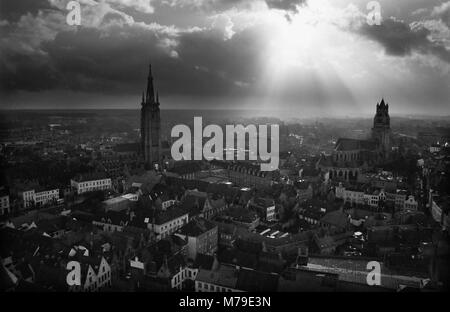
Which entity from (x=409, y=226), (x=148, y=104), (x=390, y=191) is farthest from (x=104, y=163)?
(x=409, y=226)

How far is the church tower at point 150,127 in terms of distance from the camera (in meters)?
39.2

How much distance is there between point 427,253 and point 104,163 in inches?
1160

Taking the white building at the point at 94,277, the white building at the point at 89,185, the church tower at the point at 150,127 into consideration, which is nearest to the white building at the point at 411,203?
the white building at the point at 94,277

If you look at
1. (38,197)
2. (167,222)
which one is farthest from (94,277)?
(38,197)

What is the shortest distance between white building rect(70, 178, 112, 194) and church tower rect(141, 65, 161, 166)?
9.65 meters

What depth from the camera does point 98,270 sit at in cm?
1391

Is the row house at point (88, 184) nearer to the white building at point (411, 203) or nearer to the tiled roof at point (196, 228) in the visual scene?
the tiled roof at point (196, 228)

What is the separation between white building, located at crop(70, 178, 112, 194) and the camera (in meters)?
28.7

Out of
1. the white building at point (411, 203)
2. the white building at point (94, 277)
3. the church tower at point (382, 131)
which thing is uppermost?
the church tower at point (382, 131)

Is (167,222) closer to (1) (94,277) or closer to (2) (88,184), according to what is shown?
(1) (94,277)

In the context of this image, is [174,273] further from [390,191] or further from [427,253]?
[390,191]

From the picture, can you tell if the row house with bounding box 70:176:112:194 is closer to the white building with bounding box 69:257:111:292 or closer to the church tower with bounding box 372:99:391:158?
the white building with bounding box 69:257:111:292

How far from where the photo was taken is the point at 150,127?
4012 centimetres

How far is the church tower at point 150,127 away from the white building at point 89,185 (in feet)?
31.6
